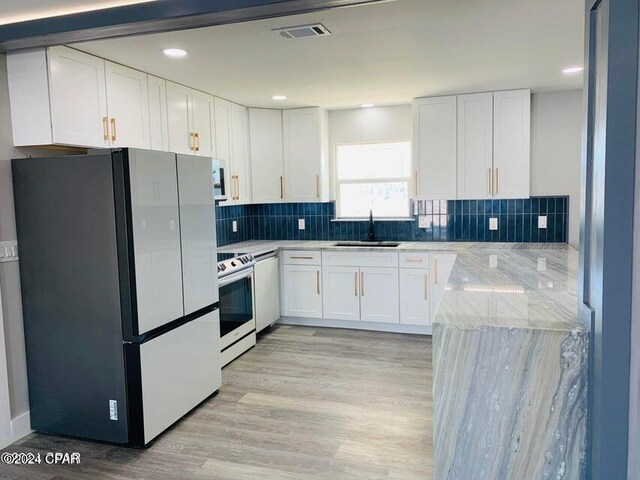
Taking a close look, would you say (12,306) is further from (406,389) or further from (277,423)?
(406,389)

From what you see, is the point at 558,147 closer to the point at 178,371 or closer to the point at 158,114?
the point at 158,114

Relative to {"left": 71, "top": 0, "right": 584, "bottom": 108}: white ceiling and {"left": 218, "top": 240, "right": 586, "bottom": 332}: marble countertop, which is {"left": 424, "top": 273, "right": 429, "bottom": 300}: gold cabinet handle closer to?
{"left": 218, "top": 240, "right": 586, "bottom": 332}: marble countertop

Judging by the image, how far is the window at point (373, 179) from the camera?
5.20 metres

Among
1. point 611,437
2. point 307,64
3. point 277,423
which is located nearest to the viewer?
point 611,437

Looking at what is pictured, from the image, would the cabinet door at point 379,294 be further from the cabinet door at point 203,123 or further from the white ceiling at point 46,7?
the white ceiling at point 46,7

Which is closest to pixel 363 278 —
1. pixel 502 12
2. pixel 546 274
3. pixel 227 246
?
pixel 227 246

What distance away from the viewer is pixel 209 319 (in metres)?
3.37

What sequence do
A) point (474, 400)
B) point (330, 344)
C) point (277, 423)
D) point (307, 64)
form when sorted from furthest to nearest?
1. point (330, 344)
2. point (307, 64)
3. point (277, 423)
4. point (474, 400)

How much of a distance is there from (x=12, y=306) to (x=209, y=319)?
1202 mm

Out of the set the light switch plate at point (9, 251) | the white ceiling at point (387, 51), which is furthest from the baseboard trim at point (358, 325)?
the light switch plate at point (9, 251)

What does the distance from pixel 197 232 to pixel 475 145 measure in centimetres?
284

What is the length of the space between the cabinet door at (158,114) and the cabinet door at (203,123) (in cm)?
39

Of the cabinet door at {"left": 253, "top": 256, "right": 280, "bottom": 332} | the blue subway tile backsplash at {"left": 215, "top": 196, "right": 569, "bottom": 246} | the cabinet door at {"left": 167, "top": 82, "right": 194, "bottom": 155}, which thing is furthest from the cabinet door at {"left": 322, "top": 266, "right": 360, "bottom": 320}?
the cabinet door at {"left": 167, "top": 82, "right": 194, "bottom": 155}

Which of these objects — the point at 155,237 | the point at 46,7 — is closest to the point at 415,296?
the point at 155,237
